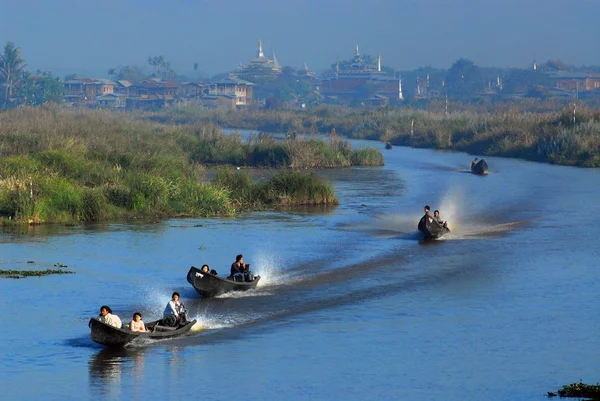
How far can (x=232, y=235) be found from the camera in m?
43.1

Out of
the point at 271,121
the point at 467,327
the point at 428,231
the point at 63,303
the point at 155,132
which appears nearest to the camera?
the point at 467,327

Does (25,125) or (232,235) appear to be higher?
(25,125)

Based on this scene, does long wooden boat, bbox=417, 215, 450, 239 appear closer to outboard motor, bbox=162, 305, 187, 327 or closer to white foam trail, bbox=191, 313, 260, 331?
white foam trail, bbox=191, 313, 260, 331

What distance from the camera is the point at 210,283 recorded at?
31109 mm

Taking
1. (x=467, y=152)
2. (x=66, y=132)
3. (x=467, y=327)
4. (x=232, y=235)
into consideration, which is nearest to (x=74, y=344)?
(x=467, y=327)

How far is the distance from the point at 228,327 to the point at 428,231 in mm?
16302

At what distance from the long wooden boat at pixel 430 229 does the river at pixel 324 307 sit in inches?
22.8

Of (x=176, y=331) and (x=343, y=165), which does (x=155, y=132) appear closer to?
(x=343, y=165)

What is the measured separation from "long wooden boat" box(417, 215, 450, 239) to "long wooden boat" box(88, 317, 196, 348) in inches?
716

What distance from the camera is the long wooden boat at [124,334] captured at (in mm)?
24734

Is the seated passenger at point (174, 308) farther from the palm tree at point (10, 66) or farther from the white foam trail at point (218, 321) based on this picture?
the palm tree at point (10, 66)

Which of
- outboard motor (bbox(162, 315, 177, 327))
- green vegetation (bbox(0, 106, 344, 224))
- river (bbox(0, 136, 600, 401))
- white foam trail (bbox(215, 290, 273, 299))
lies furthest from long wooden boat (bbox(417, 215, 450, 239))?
outboard motor (bbox(162, 315, 177, 327))

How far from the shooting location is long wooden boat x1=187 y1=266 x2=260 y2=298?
101 feet

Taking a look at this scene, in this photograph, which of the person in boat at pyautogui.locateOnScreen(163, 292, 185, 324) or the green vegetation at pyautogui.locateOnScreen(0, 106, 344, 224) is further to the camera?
the green vegetation at pyautogui.locateOnScreen(0, 106, 344, 224)
